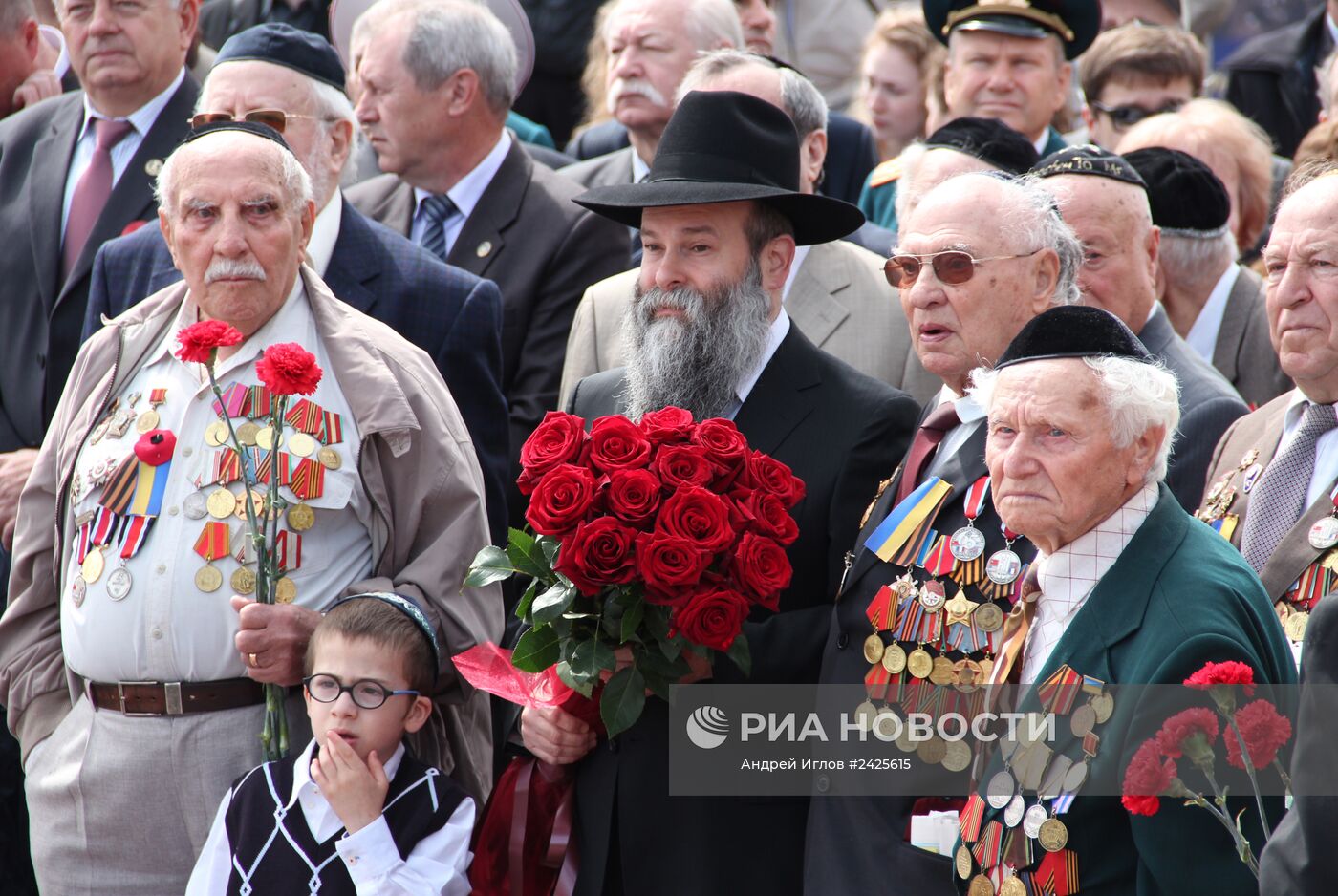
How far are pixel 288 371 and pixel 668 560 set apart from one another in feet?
4.11

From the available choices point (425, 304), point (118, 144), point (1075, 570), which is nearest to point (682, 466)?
point (1075, 570)

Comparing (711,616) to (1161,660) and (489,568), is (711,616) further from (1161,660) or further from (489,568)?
(1161,660)

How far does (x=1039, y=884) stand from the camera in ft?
11.9

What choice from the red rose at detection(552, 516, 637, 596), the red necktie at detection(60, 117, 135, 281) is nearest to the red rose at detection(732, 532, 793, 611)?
the red rose at detection(552, 516, 637, 596)

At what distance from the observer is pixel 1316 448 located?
178 inches

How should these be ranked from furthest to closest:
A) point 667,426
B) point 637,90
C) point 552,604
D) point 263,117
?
point 637,90 → point 263,117 → point 667,426 → point 552,604

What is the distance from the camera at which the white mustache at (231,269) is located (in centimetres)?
495

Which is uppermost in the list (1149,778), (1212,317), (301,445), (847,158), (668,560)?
(1149,778)

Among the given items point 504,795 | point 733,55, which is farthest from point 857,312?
point 504,795

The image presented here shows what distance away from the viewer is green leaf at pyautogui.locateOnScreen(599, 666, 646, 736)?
412 cm

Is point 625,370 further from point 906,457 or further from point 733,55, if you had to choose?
Answer: point 733,55

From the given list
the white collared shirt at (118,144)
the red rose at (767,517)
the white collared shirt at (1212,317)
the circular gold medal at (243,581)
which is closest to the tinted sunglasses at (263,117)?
the white collared shirt at (118,144)

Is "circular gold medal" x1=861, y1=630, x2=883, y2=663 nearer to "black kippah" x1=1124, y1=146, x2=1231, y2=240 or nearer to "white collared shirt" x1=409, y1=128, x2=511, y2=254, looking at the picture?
"black kippah" x1=1124, y1=146, x2=1231, y2=240

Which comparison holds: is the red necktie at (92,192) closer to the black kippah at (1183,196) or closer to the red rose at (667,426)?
the red rose at (667,426)
